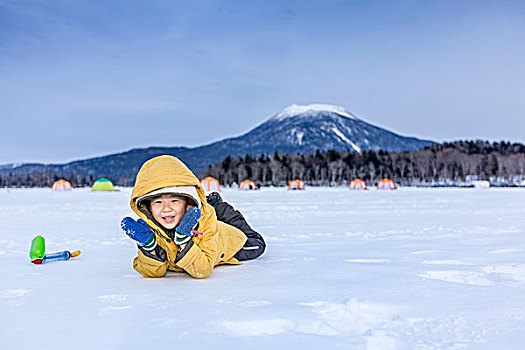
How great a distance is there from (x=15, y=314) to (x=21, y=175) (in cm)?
10247

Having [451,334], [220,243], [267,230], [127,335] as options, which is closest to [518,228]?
[267,230]

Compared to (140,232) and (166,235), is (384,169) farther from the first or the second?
(140,232)

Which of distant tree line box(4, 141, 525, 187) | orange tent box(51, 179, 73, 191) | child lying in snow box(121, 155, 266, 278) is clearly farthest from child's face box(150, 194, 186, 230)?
distant tree line box(4, 141, 525, 187)

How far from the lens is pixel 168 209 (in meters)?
3.10

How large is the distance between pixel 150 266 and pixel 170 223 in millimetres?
357

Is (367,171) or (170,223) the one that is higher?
(367,171)

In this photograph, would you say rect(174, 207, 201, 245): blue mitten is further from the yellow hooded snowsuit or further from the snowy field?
the snowy field

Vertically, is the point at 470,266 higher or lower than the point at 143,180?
lower

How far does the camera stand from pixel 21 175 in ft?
306

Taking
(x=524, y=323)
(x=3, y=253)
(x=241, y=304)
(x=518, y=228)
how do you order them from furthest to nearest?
(x=518, y=228)
(x=3, y=253)
(x=241, y=304)
(x=524, y=323)

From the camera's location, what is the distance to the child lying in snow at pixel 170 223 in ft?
9.92

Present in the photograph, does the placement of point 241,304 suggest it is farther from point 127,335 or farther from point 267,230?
point 267,230

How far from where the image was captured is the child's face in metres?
3.10

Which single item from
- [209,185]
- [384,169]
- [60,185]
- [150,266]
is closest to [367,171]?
[384,169]
